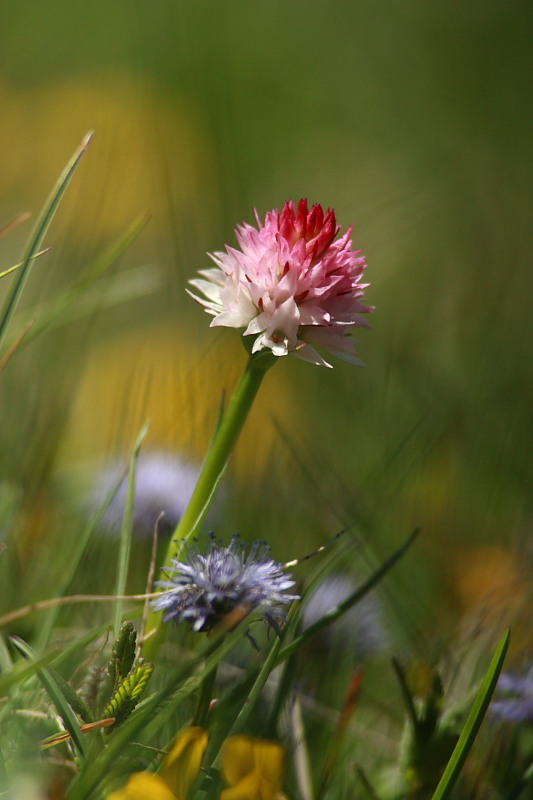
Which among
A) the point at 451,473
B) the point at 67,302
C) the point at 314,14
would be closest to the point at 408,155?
the point at 314,14

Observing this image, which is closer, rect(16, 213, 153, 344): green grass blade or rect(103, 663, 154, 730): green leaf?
rect(103, 663, 154, 730): green leaf

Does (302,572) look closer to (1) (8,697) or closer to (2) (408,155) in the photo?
(1) (8,697)

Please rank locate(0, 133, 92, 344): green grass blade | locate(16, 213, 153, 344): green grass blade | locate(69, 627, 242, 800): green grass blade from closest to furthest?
1. locate(69, 627, 242, 800): green grass blade
2. locate(0, 133, 92, 344): green grass blade
3. locate(16, 213, 153, 344): green grass blade

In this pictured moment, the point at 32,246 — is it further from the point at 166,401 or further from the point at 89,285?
the point at 166,401

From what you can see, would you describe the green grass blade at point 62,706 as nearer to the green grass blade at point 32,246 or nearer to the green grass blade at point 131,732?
the green grass blade at point 131,732

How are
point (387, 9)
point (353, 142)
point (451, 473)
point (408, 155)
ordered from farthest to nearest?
point (387, 9) → point (353, 142) → point (408, 155) → point (451, 473)

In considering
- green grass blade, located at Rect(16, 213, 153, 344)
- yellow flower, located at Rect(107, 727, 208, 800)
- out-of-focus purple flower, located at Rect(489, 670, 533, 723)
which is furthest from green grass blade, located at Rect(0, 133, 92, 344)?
out-of-focus purple flower, located at Rect(489, 670, 533, 723)

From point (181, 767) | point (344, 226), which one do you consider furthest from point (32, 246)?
point (344, 226)

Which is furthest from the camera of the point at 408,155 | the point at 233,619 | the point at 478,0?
the point at 478,0

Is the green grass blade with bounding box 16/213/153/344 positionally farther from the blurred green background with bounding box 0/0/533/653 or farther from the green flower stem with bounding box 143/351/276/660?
the green flower stem with bounding box 143/351/276/660
